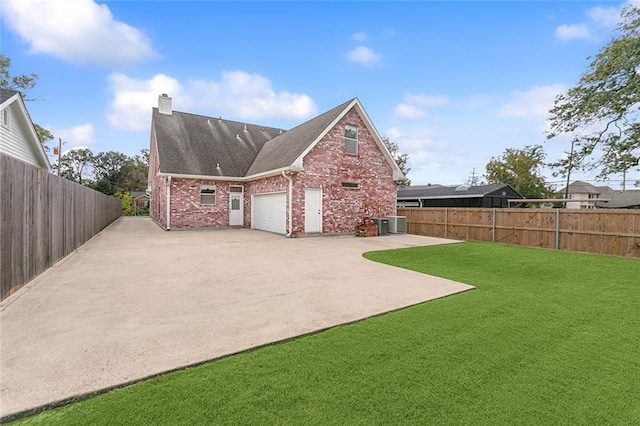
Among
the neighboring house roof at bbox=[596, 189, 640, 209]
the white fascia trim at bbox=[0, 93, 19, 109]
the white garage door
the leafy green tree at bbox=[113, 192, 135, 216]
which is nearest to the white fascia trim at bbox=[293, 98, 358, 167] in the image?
the white garage door

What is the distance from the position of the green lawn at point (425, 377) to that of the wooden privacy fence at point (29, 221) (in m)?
3.84

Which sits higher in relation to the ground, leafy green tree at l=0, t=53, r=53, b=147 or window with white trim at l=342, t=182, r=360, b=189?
leafy green tree at l=0, t=53, r=53, b=147

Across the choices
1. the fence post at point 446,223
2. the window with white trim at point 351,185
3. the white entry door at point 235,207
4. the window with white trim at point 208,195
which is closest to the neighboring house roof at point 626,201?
the fence post at point 446,223

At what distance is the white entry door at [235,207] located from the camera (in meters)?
17.5

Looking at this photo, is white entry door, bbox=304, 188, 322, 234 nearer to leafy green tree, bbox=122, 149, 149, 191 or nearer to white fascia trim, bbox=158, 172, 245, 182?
white fascia trim, bbox=158, 172, 245, 182

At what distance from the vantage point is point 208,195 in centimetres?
1678

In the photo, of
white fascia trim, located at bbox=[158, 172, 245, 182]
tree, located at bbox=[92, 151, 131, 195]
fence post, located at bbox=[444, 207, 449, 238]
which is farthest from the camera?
tree, located at bbox=[92, 151, 131, 195]

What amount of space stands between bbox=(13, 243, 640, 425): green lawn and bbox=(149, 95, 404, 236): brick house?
991 cm

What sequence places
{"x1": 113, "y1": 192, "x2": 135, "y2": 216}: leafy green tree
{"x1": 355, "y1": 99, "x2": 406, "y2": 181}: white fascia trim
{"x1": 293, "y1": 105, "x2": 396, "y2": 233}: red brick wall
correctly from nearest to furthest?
{"x1": 293, "y1": 105, "x2": 396, "y2": 233}: red brick wall → {"x1": 355, "y1": 99, "x2": 406, "y2": 181}: white fascia trim → {"x1": 113, "y1": 192, "x2": 135, "y2": 216}: leafy green tree

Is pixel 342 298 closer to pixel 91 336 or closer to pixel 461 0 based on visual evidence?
pixel 91 336

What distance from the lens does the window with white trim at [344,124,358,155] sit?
14.7 m

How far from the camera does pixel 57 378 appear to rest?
2.45 m

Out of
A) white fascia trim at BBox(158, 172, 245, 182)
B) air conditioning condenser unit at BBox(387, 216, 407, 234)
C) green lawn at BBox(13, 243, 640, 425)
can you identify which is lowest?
green lawn at BBox(13, 243, 640, 425)

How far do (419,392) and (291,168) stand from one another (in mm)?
11182
